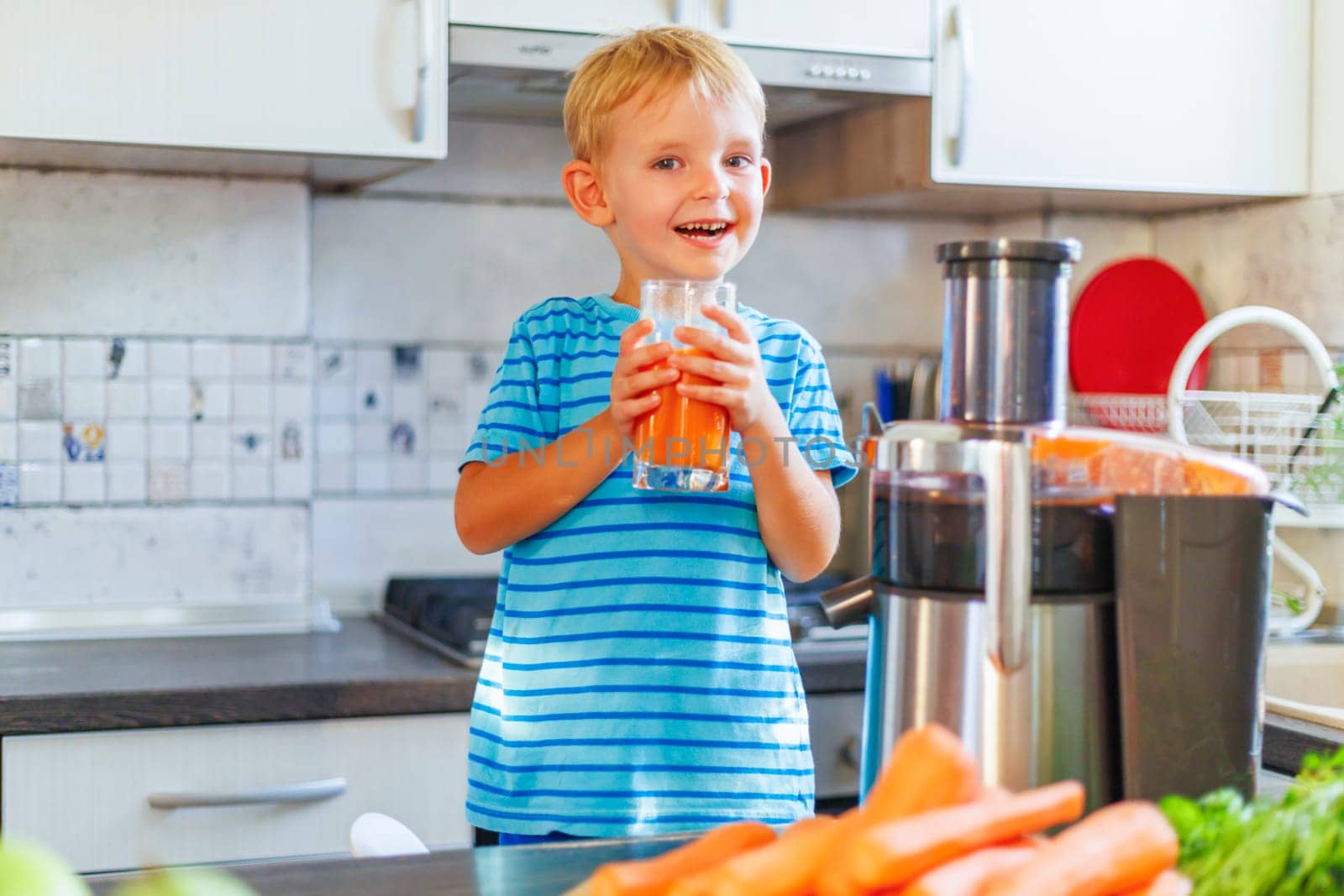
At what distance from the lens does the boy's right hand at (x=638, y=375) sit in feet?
3.50

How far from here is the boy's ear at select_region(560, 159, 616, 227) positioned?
1.35 meters

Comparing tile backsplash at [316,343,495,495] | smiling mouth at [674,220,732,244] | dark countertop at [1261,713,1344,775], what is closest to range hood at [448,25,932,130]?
tile backsplash at [316,343,495,495]

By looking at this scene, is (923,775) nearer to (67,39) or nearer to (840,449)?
(840,449)

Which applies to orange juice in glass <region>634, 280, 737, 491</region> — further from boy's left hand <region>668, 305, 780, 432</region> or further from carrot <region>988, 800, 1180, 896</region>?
carrot <region>988, 800, 1180, 896</region>

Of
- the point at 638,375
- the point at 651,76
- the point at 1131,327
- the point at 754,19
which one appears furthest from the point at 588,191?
the point at 1131,327

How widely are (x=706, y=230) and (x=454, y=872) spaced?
24.8 inches

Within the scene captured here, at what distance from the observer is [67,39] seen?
5.57ft

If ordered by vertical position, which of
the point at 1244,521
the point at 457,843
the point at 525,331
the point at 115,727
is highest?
the point at 525,331

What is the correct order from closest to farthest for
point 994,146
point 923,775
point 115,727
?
point 923,775 < point 115,727 < point 994,146

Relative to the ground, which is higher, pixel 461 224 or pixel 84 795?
pixel 461 224

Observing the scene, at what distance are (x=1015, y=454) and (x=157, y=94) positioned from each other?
4.13 feet

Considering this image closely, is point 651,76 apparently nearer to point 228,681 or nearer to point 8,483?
point 228,681

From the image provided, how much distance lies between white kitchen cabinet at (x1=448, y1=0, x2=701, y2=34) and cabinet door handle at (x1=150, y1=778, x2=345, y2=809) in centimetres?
92

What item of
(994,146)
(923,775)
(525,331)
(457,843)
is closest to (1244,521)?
(923,775)
